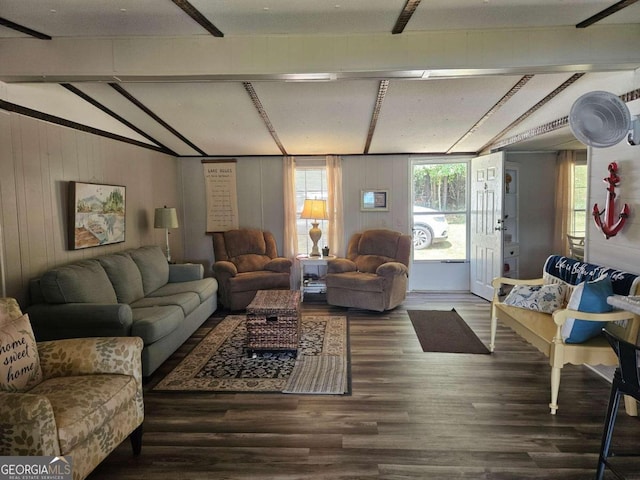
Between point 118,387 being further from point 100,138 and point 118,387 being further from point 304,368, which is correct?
point 100,138

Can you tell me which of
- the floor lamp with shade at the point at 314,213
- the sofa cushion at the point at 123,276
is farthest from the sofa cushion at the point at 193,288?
the floor lamp with shade at the point at 314,213

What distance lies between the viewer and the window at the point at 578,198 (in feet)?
19.7

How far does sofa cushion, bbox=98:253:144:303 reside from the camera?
3703mm

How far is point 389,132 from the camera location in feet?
15.9

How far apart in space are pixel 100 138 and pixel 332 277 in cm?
302

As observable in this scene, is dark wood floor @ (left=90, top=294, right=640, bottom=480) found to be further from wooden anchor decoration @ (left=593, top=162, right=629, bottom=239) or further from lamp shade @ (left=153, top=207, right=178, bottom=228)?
lamp shade @ (left=153, top=207, right=178, bottom=228)

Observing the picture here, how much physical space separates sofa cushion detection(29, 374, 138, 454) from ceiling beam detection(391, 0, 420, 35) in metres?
2.64

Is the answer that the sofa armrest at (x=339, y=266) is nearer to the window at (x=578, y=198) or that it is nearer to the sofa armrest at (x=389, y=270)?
the sofa armrest at (x=389, y=270)

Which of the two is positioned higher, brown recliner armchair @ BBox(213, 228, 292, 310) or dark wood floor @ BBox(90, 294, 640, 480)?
brown recliner armchair @ BBox(213, 228, 292, 310)

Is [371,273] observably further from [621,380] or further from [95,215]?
[621,380]

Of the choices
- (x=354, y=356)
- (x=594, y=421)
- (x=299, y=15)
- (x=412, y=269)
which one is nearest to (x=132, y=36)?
(x=299, y=15)

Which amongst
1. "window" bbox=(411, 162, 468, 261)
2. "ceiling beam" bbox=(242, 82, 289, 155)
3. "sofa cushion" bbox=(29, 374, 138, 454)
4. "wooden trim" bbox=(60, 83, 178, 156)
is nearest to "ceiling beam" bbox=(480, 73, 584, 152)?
"window" bbox=(411, 162, 468, 261)

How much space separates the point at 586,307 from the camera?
258 cm

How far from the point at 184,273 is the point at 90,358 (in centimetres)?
269
